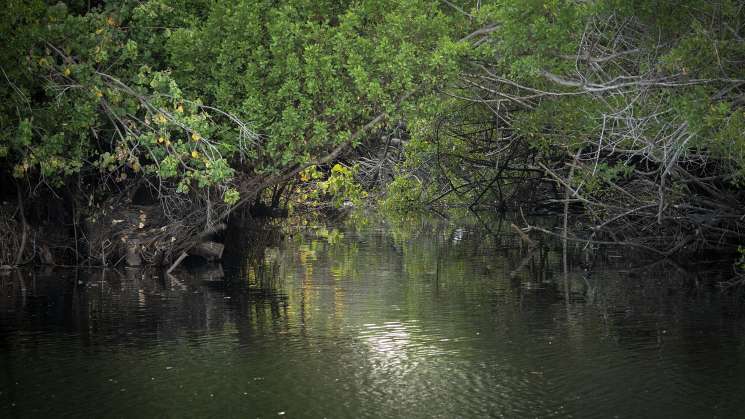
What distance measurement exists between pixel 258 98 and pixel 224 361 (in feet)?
26.6

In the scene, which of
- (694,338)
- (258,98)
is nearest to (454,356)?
(694,338)

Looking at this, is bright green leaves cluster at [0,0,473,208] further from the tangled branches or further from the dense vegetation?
the tangled branches

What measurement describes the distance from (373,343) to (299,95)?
7.29m

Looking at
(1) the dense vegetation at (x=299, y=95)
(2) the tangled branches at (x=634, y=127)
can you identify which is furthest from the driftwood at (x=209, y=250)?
(2) the tangled branches at (x=634, y=127)

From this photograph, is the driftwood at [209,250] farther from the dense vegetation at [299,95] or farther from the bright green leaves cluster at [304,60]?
the bright green leaves cluster at [304,60]

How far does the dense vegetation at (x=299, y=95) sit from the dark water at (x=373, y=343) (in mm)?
1517

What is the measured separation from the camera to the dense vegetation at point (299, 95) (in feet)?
49.6

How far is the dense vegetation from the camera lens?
49.6 ft

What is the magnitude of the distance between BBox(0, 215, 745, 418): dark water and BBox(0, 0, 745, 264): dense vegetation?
152cm

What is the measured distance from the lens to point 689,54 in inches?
527

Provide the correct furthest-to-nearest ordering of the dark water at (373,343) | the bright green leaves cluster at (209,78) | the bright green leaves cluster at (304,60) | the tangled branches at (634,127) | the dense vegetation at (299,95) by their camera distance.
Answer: the bright green leaves cluster at (304,60), the bright green leaves cluster at (209,78), the dense vegetation at (299,95), the tangled branches at (634,127), the dark water at (373,343)

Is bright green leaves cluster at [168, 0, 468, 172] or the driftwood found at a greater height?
bright green leaves cluster at [168, 0, 468, 172]

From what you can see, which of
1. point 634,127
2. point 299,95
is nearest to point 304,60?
point 299,95

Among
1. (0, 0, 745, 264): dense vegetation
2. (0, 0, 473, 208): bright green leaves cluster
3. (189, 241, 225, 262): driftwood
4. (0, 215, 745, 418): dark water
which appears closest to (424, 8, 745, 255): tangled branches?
(0, 0, 745, 264): dense vegetation
